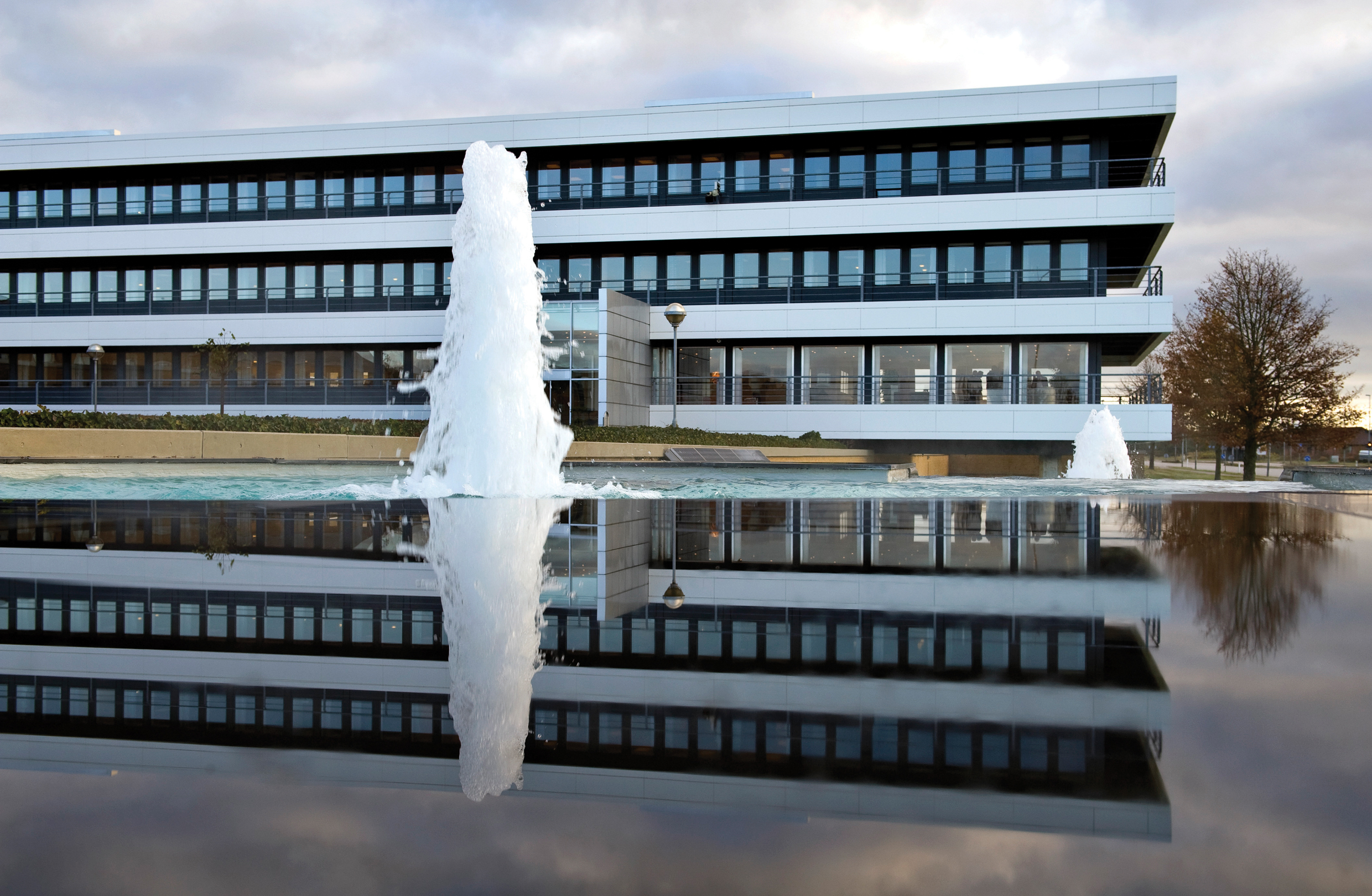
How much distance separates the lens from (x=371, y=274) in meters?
37.7

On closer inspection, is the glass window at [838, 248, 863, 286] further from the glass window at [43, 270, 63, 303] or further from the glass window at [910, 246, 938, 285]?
the glass window at [43, 270, 63, 303]

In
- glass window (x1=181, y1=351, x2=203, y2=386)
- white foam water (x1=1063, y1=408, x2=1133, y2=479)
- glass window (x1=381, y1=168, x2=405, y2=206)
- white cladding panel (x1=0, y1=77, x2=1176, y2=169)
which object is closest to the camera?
white foam water (x1=1063, y1=408, x2=1133, y2=479)

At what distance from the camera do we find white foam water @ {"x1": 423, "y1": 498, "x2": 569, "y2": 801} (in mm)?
2834

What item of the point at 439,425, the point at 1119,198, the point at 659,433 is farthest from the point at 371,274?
the point at 1119,198

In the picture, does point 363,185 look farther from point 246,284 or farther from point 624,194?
point 624,194

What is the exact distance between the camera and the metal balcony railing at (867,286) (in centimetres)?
3309

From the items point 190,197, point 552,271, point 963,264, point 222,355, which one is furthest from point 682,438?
point 190,197

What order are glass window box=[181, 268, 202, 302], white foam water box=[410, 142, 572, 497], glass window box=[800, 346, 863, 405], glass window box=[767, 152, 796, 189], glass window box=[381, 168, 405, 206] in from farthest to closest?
glass window box=[181, 268, 202, 302]
glass window box=[381, 168, 405, 206]
glass window box=[767, 152, 796, 189]
glass window box=[800, 346, 863, 405]
white foam water box=[410, 142, 572, 497]

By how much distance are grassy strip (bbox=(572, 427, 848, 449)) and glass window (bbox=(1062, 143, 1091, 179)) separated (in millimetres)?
12305

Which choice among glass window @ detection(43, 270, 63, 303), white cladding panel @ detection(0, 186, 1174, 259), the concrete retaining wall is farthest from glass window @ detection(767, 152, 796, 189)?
glass window @ detection(43, 270, 63, 303)

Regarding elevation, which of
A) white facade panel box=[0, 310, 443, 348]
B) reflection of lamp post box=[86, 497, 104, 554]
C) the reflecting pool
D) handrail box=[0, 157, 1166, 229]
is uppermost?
handrail box=[0, 157, 1166, 229]

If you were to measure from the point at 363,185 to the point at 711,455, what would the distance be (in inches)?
849

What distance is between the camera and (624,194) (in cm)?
3594

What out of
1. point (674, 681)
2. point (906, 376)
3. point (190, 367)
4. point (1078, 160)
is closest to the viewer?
point (674, 681)
